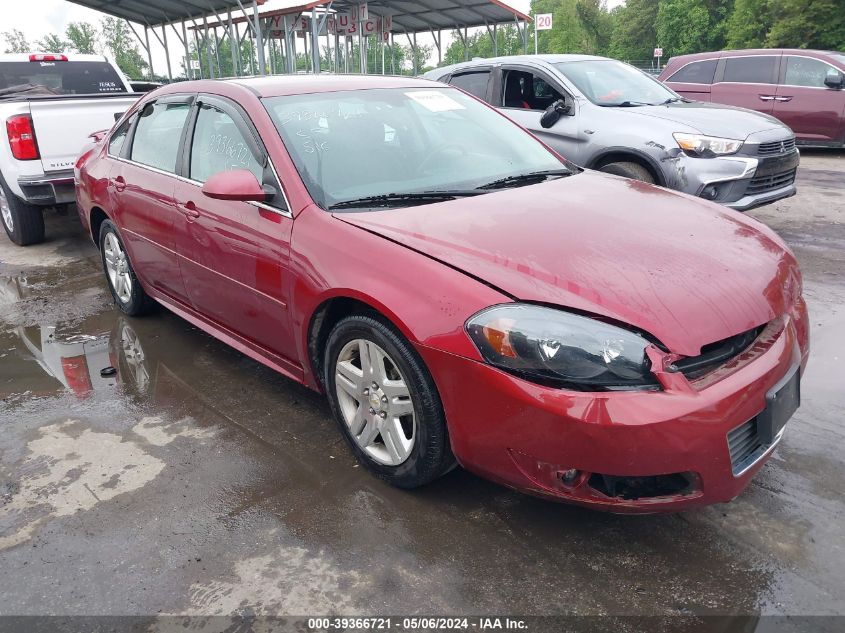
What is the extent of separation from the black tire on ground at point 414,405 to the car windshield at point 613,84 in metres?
4.84

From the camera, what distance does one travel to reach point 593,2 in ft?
221

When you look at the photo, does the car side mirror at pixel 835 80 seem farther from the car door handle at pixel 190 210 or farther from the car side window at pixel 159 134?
the car door handle at pixel 190 210

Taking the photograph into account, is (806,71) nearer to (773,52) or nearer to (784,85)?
(784,85)

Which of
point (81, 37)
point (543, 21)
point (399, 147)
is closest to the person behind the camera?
point (399, 147)

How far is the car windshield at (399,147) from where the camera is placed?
306 cm

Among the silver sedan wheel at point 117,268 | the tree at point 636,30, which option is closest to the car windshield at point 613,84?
the silver sedan wheel at point 117,268

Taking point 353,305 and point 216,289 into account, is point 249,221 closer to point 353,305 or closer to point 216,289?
point 216,289

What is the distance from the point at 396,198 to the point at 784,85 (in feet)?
35.6

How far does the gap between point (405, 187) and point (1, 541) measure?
214 centimetres

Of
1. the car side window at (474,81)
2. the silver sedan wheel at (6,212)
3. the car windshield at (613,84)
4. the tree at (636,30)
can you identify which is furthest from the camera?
the tree at (636,30)

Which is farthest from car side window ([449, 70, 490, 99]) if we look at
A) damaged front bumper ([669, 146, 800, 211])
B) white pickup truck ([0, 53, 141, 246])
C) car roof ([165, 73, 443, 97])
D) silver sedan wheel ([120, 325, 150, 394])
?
silver sedan wheel ([120, 325, 150, 394])

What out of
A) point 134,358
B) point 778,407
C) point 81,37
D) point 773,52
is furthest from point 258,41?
point 81,37

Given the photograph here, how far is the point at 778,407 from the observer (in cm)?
231

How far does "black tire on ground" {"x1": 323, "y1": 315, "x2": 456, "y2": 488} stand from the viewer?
96.3 inches
